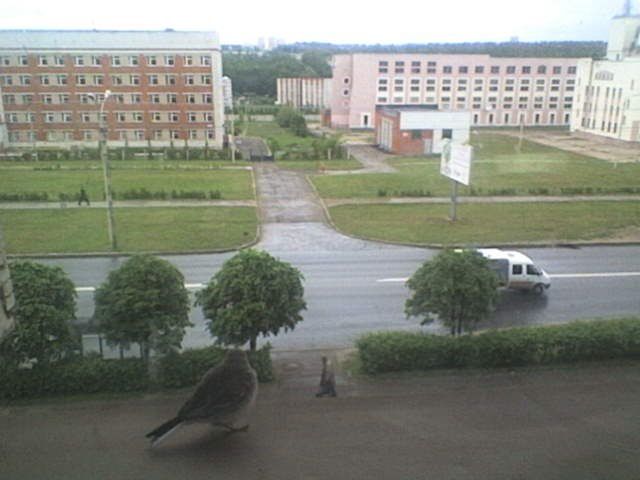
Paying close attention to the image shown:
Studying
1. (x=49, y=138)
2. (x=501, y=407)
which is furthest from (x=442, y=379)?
(x=49, y=138)

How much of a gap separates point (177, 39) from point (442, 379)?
Answer: 160ft

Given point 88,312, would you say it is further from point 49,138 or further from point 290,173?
point 49,138

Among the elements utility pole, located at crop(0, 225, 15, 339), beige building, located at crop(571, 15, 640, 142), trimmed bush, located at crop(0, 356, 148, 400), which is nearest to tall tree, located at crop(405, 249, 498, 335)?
trimmed bush, located at crop(0, 356, 148, 400)

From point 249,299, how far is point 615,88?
69093 millimetres

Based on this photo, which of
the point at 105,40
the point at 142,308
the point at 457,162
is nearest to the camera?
the point at 142,308

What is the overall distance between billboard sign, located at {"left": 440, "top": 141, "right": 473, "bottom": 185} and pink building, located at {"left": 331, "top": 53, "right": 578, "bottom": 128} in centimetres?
4835

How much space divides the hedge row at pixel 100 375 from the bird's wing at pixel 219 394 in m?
2.62

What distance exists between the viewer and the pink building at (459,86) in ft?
256

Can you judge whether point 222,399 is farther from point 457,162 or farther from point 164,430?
point 457,162

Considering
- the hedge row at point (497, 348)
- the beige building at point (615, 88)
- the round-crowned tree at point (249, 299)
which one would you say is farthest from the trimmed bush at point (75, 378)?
the beige building at point (615, 88)

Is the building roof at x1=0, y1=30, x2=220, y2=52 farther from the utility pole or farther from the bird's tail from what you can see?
the bird's tail

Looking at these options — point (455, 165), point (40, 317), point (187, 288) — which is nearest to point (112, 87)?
point (455, 165)

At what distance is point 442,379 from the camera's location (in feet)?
39.1

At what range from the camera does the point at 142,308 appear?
Result: 11391mm
